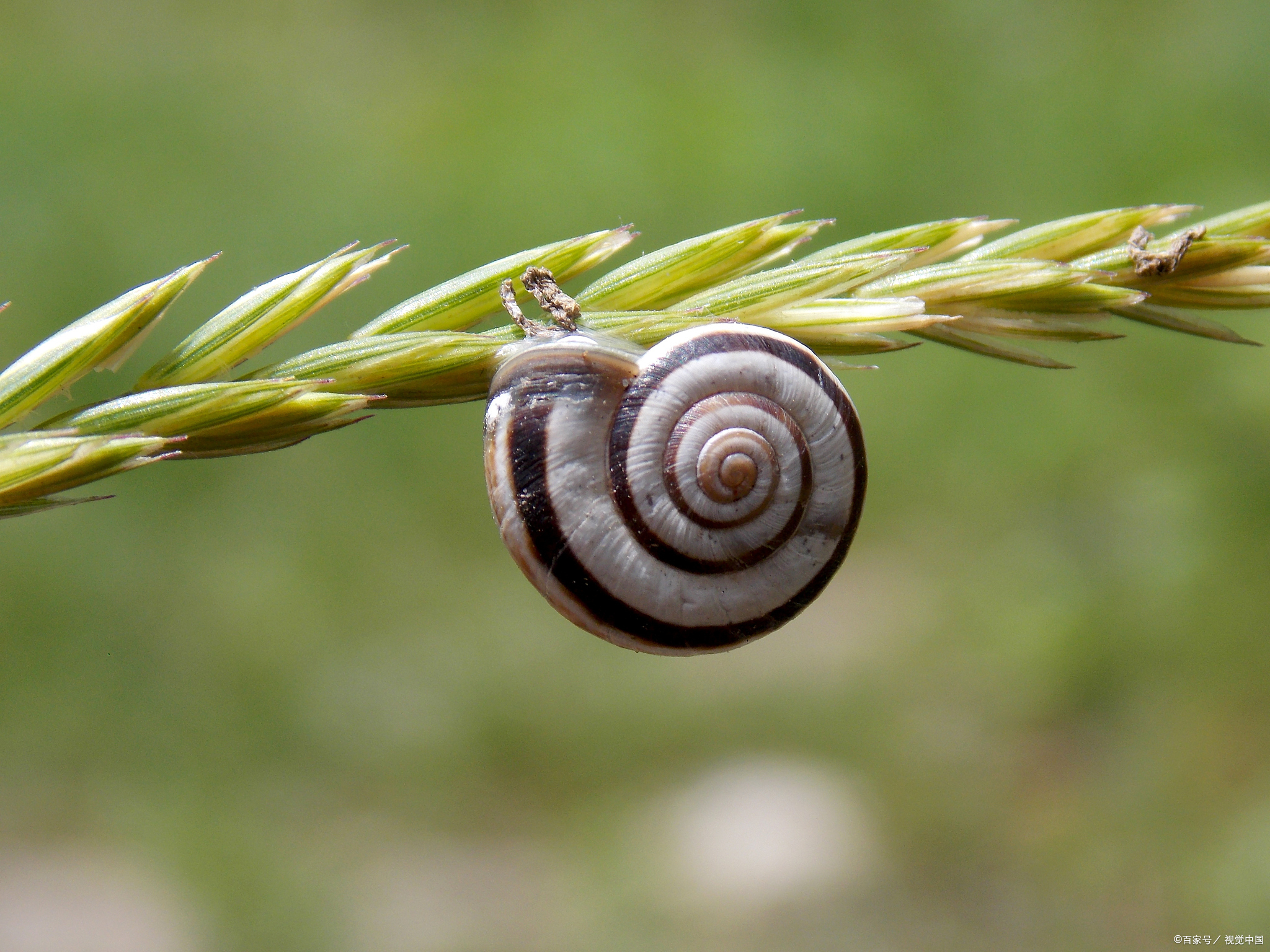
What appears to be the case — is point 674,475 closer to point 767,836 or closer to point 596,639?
point 767,836

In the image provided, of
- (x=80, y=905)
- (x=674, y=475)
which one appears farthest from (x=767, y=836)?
(x=674, y=475)

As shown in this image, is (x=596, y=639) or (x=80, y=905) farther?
(x=596, y=639)

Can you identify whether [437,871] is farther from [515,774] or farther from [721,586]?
[721,586]

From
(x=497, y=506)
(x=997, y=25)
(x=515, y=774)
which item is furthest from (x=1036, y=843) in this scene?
(x=997, y=25)

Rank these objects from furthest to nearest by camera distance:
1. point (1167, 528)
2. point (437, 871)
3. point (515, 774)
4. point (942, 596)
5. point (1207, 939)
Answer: point (942, 596)
point (515, 774)
point (437, 871)
point (1167, 528)
point (1207, 939)

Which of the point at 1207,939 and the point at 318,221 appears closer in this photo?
the point at 1207,939

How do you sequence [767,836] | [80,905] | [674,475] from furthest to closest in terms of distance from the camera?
[767,836], [80,905], [674,475]

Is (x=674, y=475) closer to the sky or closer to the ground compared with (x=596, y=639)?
closer to the sky

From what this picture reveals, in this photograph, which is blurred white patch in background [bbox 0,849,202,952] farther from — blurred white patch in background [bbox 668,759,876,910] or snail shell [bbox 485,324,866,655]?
snail shell [bbox 485,324,866,655]

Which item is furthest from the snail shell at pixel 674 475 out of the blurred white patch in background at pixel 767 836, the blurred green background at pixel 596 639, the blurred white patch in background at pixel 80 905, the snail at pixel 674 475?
the blurred white patch in background at pixel 80 905
